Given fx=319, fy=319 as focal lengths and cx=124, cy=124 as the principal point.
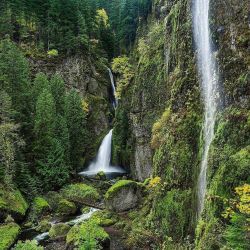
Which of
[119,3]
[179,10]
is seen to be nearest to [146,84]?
[179,10]

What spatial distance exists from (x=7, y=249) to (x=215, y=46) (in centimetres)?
1674

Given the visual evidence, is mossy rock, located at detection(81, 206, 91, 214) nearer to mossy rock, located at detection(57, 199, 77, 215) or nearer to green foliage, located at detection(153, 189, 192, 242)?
mossy rock, located at detection(57, 199, 77, 215)

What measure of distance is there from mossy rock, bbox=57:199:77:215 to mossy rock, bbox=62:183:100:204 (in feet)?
7.74

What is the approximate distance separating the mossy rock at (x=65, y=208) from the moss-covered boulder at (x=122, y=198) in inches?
116

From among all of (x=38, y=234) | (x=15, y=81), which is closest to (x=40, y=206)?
Answer: (x=38, y=234)

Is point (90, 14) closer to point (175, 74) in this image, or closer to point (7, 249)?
point (175, 74)

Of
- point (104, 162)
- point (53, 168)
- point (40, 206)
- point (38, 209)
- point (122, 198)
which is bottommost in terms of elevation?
point (38, 209)

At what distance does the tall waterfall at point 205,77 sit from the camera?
15.1 meters

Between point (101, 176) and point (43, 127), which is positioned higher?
point (43, 127)

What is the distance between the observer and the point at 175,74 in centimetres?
2133

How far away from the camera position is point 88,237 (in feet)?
54.6

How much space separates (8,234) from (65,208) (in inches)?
257

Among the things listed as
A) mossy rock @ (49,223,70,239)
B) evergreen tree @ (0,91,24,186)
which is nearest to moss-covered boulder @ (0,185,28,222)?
evergreen tree @ (0,91,24,186)

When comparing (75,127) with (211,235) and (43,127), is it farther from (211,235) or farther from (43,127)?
(211,235)
